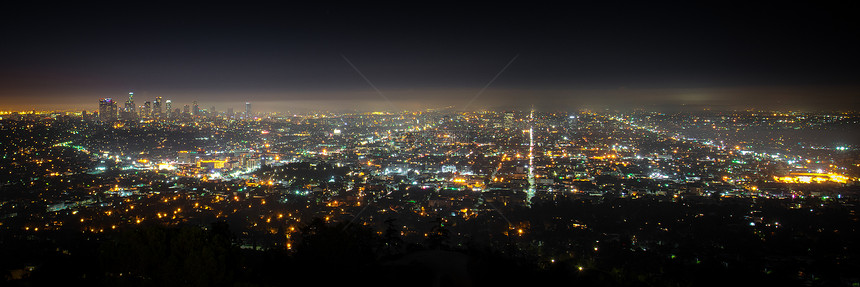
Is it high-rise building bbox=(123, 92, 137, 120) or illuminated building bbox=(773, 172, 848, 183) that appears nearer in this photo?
illuminated building bbox=(773, 172, 848, 183)

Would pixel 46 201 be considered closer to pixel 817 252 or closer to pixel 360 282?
pixel 360 282

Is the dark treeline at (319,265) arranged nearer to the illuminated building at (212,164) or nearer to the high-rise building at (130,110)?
the illuminated building at (212,164)

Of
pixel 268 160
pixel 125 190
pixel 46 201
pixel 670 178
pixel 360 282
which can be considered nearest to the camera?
pixel 360 282

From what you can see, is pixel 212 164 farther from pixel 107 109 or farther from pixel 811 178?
pixel 811 178

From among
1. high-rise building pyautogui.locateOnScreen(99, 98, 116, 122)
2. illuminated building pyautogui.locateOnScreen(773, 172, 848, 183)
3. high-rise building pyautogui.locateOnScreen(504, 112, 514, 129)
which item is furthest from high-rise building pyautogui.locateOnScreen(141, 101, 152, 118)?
illuminated building pyautogui.locateOnScreen(773, 172, 848, 183)

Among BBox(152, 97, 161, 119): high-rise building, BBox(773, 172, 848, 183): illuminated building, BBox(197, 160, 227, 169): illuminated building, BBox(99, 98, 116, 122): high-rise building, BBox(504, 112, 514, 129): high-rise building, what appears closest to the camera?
BBox(773, 172, 848, 183): illuminated building

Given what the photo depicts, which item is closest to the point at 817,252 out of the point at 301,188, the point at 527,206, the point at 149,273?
the point at 527,206

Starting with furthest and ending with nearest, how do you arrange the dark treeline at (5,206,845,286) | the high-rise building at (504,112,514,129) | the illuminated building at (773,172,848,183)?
the high-rise building at (504,112,514,129), the illuminated building at (773,172,848,183), the dark treeline at (5,206,845,286)

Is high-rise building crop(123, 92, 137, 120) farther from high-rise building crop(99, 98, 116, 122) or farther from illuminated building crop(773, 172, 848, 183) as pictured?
illuminated building crop(773, 172, 848, 183)
